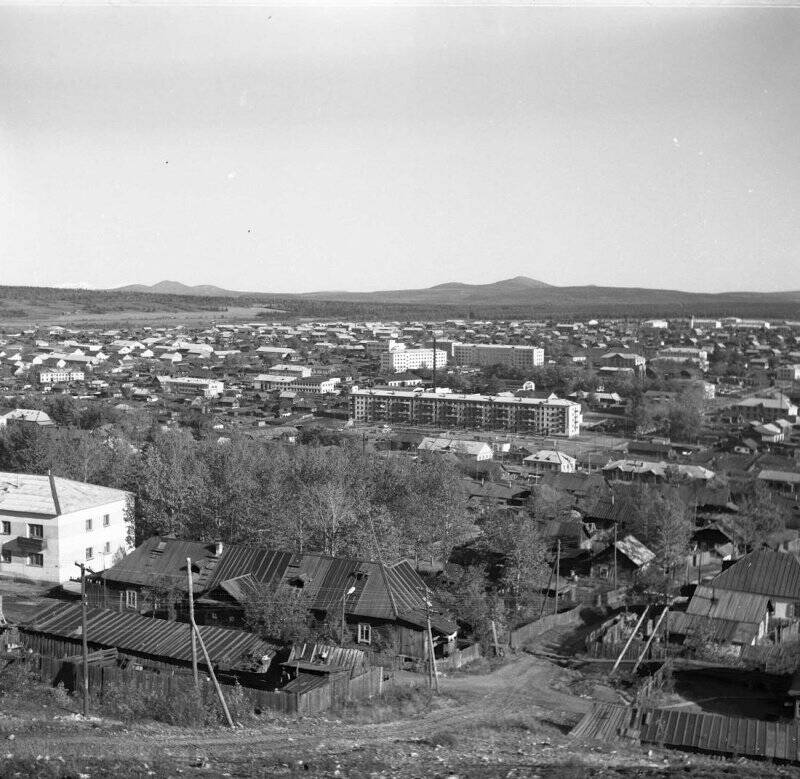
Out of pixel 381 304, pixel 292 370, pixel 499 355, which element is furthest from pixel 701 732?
pixel 381 304

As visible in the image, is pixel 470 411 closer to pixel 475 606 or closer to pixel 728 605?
pixel 728 605

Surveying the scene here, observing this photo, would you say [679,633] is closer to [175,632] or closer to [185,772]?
[175,632]

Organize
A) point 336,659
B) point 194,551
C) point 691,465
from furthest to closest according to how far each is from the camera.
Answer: point 691,465 → point 194,551 → point 336,659

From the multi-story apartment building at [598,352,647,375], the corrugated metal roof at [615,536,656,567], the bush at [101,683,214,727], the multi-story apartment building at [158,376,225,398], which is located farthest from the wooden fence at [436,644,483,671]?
the multi-story apartment building at [598,352,647,375]

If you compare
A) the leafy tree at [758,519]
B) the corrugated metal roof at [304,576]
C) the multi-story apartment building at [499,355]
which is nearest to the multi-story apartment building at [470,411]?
the leafy tree at [758,519]

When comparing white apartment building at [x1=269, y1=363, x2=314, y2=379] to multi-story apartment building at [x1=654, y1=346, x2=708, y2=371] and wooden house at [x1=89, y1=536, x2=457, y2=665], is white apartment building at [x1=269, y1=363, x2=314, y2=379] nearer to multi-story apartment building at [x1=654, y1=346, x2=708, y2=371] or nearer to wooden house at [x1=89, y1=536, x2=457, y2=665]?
multi-story apartment building at [x1=654, y1=346, x2=708, y2=371]

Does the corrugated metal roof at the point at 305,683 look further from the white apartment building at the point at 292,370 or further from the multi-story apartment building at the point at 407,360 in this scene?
the multi-story apartment building at the point at 407,360

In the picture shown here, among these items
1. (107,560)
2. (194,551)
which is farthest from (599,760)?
(107,560)
